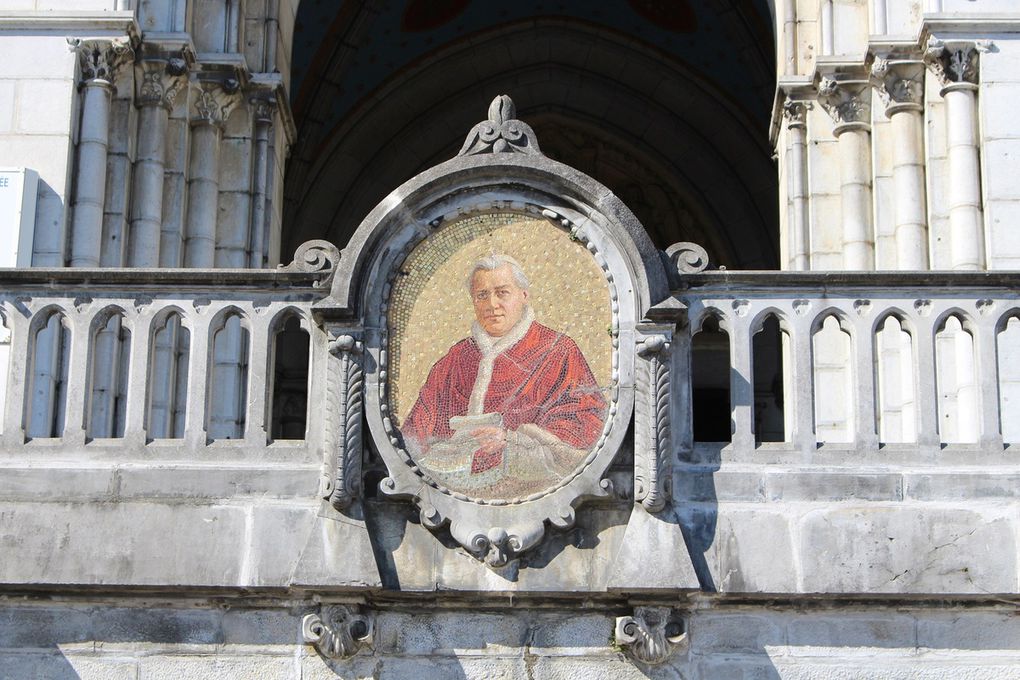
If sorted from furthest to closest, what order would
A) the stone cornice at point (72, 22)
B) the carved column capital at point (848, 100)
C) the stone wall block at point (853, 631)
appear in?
1. the carved column capital at point (848, 100)
2. the stone cornice at point (72, 22)
3. the stone wall block at point (853, 631)

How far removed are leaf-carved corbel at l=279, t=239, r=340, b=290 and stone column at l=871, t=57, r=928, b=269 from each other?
17.1 feet

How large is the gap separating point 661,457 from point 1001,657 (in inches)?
78.7

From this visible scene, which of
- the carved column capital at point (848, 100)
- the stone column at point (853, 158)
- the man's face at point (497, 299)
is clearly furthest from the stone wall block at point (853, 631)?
the carved column capital at point (848, 100)

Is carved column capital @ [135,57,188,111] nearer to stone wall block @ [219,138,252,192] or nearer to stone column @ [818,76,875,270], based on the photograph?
stone wall block @ [219,138,252,192]

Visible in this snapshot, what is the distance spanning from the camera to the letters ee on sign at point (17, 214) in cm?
1358

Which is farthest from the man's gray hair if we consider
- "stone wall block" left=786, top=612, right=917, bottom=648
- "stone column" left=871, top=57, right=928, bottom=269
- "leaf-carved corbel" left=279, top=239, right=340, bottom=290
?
"stone column" left=871, top=57, right=928, bottom=269

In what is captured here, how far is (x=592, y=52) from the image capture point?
22.4m

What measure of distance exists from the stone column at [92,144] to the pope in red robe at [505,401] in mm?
4244

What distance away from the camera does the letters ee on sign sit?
44.5ft

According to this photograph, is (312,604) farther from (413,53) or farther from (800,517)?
(413,53)

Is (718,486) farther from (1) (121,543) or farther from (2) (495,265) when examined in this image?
(1) (121,543)

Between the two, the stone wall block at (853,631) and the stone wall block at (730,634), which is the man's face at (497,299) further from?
the stone wall block at (853,631)

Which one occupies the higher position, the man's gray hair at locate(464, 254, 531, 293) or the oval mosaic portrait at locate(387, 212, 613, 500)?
the man's gray hair at locate(464, 254, 531, 293)

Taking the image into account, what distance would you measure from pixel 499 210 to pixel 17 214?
4.38 meters
